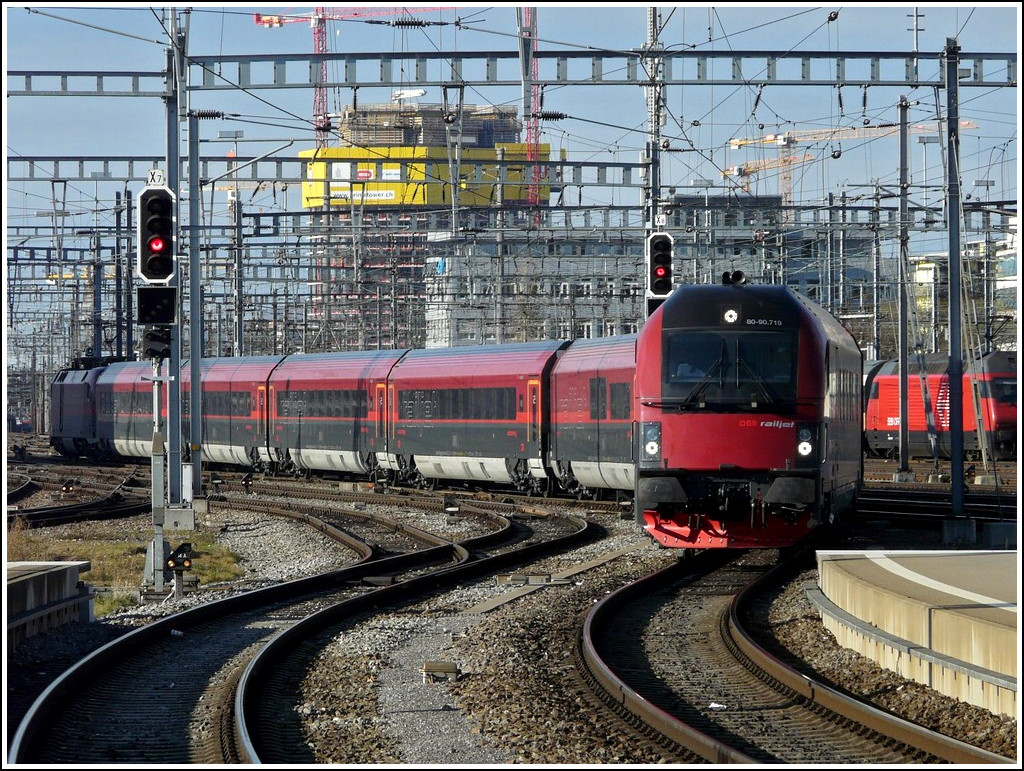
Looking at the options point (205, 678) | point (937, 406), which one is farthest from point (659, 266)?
point (937, 406)

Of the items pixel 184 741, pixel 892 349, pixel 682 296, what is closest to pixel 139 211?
pixel 682 296

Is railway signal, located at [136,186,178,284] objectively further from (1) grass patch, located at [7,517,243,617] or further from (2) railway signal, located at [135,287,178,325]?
(1) grass patch, located at [7,517,243,617]

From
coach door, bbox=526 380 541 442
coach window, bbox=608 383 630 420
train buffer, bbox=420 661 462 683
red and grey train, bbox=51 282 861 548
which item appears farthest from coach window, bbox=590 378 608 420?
train buffer, bbox=420 661 462 683

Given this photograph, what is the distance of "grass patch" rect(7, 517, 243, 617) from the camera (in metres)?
18.5

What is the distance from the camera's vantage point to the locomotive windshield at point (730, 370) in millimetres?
16547

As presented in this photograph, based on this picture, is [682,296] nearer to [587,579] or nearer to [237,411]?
[587,579]

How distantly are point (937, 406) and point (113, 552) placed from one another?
27.7 m

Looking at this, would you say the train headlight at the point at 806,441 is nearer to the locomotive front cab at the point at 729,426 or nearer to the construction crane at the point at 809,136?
the locomotive front cab at the point at 729,426

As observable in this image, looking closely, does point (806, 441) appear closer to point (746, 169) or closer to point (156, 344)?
point (156, 344)

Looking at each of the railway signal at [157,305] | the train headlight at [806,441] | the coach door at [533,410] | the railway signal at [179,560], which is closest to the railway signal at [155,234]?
the railway signal at [157,305]

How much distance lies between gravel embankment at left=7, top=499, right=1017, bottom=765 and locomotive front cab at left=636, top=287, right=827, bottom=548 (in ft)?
2.86

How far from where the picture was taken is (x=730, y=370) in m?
16.7

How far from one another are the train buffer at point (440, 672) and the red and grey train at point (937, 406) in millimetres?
29748

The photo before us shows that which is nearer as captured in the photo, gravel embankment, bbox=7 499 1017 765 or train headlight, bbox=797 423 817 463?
gravel embankment, bbox=7 499 1017 765
